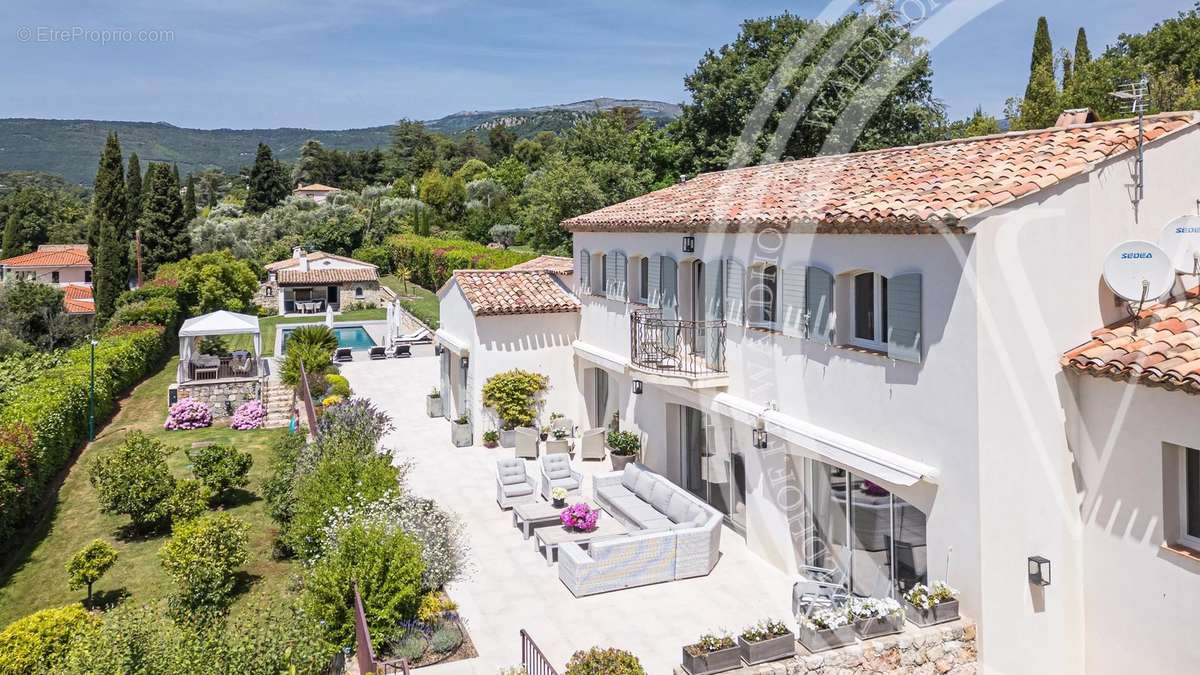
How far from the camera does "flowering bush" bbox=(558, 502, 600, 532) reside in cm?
1619

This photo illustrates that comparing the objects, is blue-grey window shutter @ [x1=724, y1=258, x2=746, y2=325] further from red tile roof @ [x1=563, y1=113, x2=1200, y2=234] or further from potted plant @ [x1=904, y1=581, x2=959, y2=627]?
potted plant @ [x1=904, y1=581, x2=959, y2=627]

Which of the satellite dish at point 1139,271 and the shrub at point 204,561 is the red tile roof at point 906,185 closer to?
the satellite dish at point 1139,271

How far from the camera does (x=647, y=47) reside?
3203 cm

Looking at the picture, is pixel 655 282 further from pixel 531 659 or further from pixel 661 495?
pixel 531 659

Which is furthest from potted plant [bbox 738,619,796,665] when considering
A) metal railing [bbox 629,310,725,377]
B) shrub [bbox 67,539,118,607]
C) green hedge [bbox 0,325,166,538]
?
green hedge [bbox 0,325,166,538]

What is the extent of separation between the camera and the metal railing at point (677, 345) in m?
16.9

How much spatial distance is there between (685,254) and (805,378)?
498cm

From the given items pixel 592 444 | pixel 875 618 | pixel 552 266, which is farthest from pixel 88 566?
pixel 552 266

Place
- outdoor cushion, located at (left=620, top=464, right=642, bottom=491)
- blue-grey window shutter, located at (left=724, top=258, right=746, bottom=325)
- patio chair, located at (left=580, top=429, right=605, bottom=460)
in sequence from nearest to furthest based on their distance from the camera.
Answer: blue-grey window shutter, located at (left=724, top=258, right=746, bottom=325) → outdoor cushion, located at (left=620, top=464, right=642, bottom=491) → patio chair, located at (left=580, top=429, right=605, bottom=460)

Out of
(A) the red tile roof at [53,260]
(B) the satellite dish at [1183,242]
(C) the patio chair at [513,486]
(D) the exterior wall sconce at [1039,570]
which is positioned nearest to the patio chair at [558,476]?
(C) the patio chair at [513,486]

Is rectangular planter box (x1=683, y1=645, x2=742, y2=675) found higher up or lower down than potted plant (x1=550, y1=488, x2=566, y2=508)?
higher up

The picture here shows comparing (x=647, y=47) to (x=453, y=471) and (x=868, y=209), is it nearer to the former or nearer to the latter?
(x=453, y=471)

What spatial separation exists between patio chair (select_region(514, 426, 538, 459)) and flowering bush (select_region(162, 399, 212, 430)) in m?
15.0

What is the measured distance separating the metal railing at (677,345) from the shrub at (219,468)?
424 inches
